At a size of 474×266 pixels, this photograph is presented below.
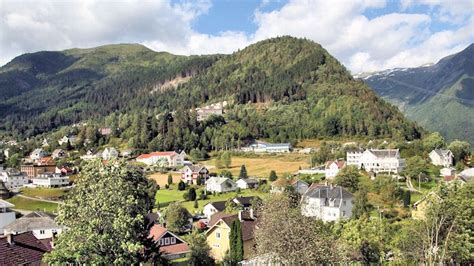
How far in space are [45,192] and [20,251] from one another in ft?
250

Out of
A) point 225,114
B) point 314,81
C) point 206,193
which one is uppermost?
point 314,81

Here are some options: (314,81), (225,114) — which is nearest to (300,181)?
(225,114)

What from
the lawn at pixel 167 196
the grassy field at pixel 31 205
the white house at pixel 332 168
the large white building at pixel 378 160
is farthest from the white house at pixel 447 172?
the grassy field at pixel 31 205

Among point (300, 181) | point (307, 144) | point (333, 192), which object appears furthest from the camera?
point (307, 144)

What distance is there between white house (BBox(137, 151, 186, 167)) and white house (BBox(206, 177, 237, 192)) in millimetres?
33814

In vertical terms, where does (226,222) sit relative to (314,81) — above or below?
below

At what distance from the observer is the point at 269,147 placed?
13612cm

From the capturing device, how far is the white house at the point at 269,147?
134 m

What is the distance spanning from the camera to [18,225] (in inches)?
1876

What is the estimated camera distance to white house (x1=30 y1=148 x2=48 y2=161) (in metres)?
145

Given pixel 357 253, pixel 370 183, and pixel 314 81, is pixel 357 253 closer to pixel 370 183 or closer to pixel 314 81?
pixel 370 183

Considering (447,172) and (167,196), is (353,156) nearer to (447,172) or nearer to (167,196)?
(447,172)

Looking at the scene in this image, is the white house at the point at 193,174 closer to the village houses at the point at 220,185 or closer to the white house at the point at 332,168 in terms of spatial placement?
the village houses at the point at 220,185

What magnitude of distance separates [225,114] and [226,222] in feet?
421
